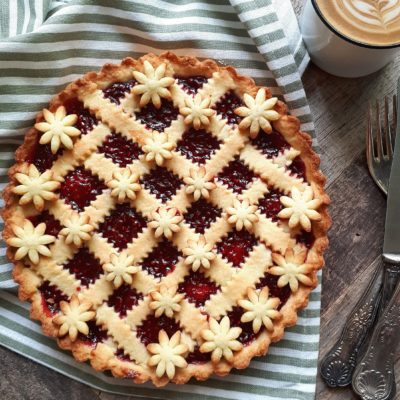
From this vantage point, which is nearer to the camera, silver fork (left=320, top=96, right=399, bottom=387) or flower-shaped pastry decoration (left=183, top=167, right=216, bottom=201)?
flower-shaped pastry decoration (left=183, top=167, right=216, bottom=201)

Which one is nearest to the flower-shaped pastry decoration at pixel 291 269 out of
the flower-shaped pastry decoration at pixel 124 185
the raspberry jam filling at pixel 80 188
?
the flower-shaped pastry decoration at pixel 124 185

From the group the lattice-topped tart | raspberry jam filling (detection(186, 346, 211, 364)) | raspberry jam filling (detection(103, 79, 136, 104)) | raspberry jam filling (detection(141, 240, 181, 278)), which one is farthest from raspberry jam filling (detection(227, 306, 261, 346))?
Result: raspberry jam filling (detection(103, 79, 136, 104))

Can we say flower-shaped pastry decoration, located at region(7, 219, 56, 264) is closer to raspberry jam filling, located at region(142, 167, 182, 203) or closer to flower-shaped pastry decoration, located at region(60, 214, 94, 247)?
flower-shaped pastry decoration, located at region(60, 214, 94, 247)

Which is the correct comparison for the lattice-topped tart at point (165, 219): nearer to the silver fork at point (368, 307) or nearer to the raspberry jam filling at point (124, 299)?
the raspberry jam filling at point (124, 299)

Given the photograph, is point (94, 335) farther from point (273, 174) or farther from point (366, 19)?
point (366, 19)

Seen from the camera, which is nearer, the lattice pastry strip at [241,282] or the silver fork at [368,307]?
the lattice pastry strip at [241,282]

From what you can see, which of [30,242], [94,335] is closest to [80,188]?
[30,242]

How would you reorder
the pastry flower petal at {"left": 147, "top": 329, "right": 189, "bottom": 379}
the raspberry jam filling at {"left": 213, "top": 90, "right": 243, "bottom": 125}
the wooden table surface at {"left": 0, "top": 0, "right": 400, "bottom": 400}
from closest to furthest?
the pastry flower petal at {"left": 147, "top": 329, "right": 189, "bottom": 379}, the raspberry jam filling at {"left": 213, "top": 90, "right": 243, "bottom": 125}, the wooden table surface at {"left": 0, "top": 0, "right": 400, "bottom": 400}
